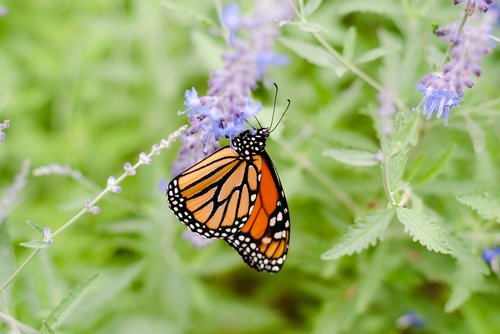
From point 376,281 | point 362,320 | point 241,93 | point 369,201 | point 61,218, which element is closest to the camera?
point 241,93

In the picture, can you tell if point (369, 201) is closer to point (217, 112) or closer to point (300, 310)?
point (300, 310)

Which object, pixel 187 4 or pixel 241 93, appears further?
pixel 187 4

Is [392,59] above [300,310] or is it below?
above

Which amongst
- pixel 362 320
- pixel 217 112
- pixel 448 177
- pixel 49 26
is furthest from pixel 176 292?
pixel 49 26

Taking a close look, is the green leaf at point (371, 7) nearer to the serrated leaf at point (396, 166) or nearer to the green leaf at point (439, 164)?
the green leaf at point (439, 164)

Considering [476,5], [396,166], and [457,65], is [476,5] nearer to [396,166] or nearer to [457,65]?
[457,65]

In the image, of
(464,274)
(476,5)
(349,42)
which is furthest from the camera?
(464,274)

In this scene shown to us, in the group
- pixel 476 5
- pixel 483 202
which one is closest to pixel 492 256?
pixel 483 202

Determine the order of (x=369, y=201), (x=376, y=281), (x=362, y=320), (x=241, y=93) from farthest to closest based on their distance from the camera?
Answer: (x=362, y=320) → (x=369, y=201) → (x=376, y=281) → (x=241, y=93)

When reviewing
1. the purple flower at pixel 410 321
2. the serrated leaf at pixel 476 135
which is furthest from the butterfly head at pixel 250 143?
the purple flower at pixel 410 321
